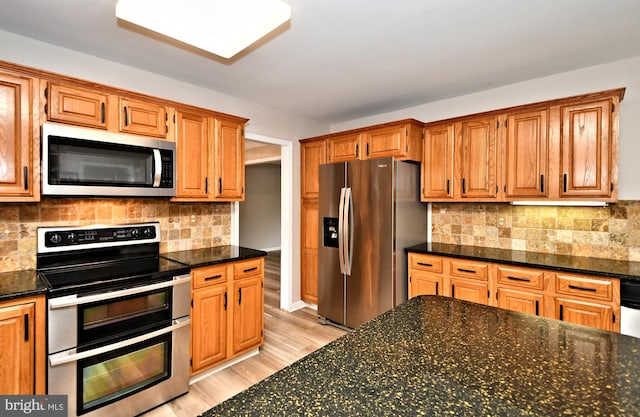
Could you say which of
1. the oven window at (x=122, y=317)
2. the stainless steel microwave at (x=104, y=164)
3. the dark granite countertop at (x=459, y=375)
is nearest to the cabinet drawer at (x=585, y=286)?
the dark granite countertop at (x=459, y=375)

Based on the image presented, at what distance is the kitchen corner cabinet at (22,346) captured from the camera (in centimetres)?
167

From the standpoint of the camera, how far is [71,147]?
82.0 inches

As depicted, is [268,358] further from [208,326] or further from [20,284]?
[20,284]

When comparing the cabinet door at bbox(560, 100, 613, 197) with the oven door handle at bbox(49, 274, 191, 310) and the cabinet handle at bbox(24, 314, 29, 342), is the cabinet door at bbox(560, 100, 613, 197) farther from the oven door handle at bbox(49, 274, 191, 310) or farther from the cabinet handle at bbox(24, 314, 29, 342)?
the cabinet handle at bbox(24, 314, 29, 342)

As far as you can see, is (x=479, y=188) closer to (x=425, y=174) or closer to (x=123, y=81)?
(x=425, y=174)

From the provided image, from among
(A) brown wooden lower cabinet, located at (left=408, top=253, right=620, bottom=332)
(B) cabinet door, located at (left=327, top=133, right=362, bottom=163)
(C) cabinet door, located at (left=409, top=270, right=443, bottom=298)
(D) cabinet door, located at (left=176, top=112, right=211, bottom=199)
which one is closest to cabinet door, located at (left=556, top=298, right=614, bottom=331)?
(A) brown wooden lower cabinet, located at (left=408, top=253, right=620, bottom=332)

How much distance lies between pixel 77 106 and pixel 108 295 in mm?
1297

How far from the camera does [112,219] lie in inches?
101

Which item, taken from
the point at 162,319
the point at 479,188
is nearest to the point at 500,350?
the point at 162,319

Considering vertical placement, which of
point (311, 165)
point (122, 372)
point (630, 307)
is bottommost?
point (122, 372)

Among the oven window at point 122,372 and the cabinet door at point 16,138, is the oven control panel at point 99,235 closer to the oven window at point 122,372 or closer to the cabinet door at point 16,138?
the cabinet door at point 16,138

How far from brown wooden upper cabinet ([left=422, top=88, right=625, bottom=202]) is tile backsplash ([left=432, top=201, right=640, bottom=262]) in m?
0.34

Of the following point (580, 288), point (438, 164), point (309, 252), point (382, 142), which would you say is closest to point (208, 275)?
A: point (309, 252)

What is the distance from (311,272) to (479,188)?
2.23 metres
